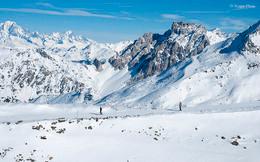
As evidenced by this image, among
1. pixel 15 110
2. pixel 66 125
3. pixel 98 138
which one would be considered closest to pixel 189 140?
pixel 98 138

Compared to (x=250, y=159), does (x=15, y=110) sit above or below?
above

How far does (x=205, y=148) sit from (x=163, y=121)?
8.65 m

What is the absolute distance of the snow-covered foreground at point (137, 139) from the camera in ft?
157

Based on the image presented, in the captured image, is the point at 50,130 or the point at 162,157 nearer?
the point at 162,157

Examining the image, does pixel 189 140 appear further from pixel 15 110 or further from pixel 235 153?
pixel 15 110

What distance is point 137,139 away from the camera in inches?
2120

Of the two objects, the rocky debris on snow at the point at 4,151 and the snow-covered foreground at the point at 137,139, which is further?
the snow-covered foreground at the point at 137,139

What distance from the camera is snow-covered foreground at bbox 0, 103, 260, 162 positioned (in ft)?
157

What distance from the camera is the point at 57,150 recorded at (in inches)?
1891

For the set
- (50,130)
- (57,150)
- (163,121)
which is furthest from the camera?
(163,121)

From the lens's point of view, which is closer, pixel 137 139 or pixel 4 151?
pixel 4 151

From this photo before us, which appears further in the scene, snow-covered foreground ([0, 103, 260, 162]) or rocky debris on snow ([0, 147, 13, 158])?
snow-covered foreground ([0, 103, 260, 162])

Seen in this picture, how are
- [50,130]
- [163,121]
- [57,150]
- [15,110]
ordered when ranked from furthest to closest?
1. [15,110]
2. [163,121]
3. [50,130]
4. [57,150]

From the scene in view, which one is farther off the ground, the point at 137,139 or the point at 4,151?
the point at 137,139
